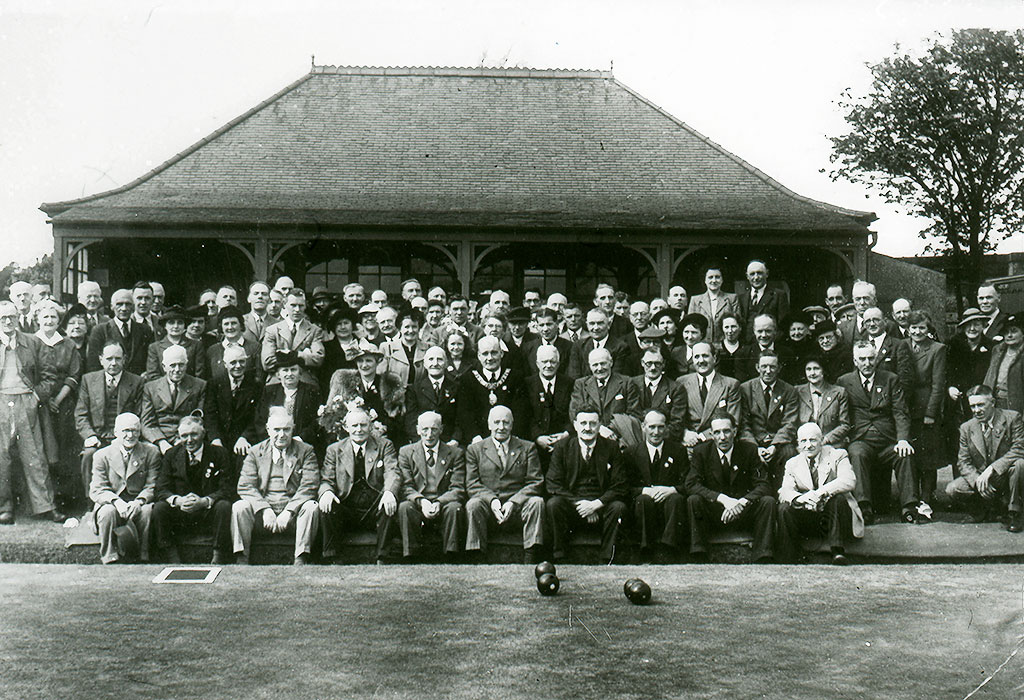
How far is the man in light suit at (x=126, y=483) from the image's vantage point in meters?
6.56

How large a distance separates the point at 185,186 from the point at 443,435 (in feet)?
34.8

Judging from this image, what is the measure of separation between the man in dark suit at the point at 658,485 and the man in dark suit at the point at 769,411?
2.30 feet

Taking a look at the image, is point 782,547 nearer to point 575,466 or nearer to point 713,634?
point 575,466

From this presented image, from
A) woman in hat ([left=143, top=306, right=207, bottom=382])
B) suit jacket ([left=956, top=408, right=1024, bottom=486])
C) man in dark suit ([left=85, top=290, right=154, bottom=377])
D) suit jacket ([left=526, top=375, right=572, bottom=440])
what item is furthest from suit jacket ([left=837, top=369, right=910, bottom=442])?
man in dark suit ([left=85, top=290, right=154, bottom=377])

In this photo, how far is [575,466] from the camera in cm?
686

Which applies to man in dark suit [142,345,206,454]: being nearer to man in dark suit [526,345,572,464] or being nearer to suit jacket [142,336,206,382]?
suit jacket [142,336,206,382]

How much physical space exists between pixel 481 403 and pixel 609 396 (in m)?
1.07

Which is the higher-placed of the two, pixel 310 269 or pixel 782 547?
pixel 310 269

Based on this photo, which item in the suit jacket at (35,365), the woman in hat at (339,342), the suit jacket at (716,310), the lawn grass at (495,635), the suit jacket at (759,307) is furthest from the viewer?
the suit jacket at (716,310)

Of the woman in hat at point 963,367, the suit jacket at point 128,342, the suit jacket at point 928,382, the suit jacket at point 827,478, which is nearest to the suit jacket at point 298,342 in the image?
the suit jacket at point 128,342

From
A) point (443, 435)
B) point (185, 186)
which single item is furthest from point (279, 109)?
point (443, 435)

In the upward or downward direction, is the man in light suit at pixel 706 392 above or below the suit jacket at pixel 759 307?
below

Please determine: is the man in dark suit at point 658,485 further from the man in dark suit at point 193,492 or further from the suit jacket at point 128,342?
the suit jacket at point 128,342

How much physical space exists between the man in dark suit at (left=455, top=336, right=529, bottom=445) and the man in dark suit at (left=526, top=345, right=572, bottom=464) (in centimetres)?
10
